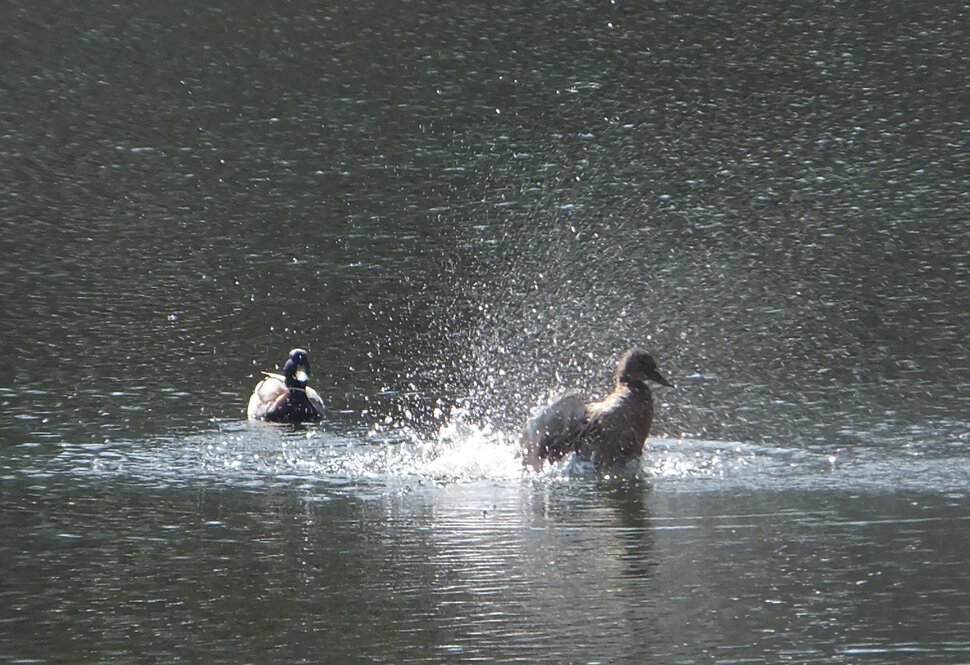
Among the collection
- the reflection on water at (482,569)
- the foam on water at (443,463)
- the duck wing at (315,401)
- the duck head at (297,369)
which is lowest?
the reflection on water at (482,569)

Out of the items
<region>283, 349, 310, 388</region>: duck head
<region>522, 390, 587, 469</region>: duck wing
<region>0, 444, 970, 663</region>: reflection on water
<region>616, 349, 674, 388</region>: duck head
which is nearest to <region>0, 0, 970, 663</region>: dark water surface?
<region>0, 444, 970, 663</region>: reflection on water

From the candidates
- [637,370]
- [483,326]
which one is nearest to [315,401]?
[483,326]

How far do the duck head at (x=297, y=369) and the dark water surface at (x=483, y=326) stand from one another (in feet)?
0.96

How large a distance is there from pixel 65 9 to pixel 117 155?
35.8ft

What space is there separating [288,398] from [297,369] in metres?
0.78

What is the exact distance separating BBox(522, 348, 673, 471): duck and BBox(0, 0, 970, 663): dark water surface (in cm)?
20

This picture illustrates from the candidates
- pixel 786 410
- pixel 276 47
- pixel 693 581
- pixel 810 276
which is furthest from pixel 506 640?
pixel 276 47

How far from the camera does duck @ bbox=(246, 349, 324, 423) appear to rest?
11.1 meters

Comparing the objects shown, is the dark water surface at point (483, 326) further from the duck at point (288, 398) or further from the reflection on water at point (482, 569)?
the duck at point (288, 398)

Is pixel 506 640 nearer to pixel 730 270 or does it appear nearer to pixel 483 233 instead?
pixel 730 270

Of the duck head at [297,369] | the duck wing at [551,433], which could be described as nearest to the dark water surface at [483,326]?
the duck wing at [551,433]

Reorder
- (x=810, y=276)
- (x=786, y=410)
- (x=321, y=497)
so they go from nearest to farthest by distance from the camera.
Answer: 1. (x=321, y=497)
2. (x=786, y=410)
3. (x=810, y=276)

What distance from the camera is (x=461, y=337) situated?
13.3 metres

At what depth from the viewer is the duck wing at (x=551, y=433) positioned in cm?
952
